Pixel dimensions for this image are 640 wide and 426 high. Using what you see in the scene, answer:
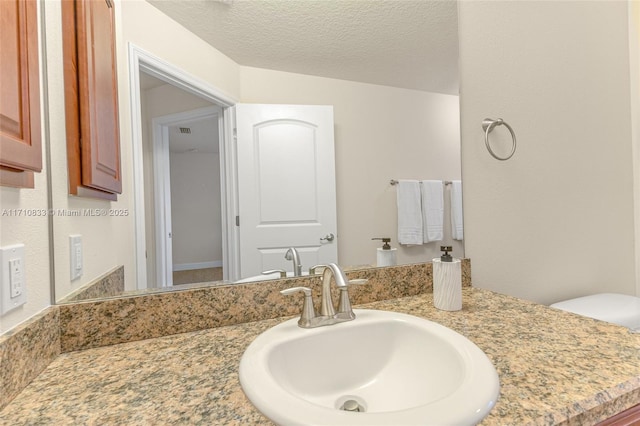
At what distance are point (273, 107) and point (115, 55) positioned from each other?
1.49ft

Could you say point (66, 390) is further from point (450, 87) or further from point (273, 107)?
point (450, 87)

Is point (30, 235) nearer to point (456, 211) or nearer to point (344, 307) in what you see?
point (344, 307)

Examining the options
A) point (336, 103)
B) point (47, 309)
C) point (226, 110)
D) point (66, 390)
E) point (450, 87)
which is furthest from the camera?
point (450, 87)

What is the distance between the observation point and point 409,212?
1160mm

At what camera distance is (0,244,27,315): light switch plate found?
0.50 m

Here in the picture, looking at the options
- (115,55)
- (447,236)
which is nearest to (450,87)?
(447,236)

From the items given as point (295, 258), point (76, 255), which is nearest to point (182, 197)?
point (76, 255)

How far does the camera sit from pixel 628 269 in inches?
57.2

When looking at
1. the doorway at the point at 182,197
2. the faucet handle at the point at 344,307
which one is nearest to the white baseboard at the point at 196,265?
the doorway at the point at 182,197

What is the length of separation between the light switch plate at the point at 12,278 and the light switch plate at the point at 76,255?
0.17 metres

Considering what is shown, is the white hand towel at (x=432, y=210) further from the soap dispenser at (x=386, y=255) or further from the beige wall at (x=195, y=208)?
the beige wall at (x=195, y=208)

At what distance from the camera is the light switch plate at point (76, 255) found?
731 mm

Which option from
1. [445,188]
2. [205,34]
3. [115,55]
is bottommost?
[445,188]

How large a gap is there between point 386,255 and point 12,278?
964 millimetres
